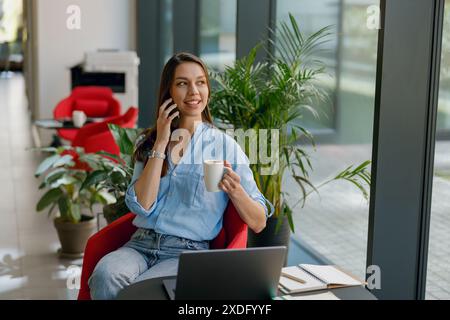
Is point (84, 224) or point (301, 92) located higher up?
point (301, 92)

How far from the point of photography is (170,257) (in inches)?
120

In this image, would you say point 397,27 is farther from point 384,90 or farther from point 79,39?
point 79,39

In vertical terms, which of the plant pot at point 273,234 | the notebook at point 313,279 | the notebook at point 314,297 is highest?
the notebook at point 313,279

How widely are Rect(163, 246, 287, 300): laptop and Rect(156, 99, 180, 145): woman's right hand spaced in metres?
0.94

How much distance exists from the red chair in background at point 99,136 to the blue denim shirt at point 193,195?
3.12 meters

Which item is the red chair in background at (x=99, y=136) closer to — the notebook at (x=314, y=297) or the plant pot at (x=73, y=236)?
the plant pot at (x=73, y=236)

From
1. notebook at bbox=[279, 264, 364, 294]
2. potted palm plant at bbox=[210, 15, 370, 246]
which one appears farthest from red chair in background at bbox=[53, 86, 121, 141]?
notebook at bbox=[279, 264, 364, 294]

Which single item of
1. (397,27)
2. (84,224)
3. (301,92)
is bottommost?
(84,224)

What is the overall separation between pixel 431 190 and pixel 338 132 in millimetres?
983

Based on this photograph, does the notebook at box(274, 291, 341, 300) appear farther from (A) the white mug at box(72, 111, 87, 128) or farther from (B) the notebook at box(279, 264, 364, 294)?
(A) the white mug at box(72, 111, 87, 128)

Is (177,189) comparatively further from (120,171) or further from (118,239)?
(120,171)

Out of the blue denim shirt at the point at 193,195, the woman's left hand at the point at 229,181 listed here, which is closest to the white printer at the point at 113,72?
the blue denim shirt at the point at 193,195

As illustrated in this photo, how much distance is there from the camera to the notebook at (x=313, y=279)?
2.42 meters
